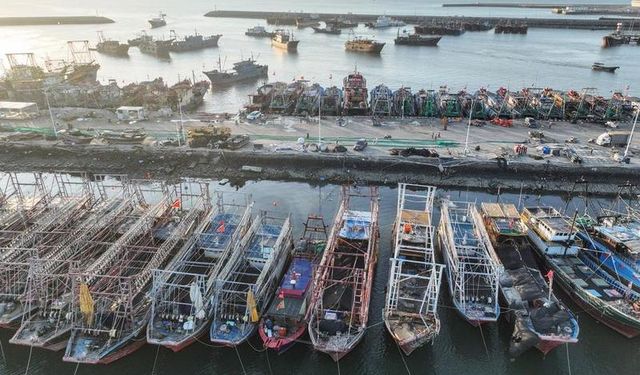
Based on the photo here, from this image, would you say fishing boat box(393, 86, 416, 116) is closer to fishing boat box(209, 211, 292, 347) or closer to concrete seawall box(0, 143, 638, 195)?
concrete seawall box(0, 143, 638, 195)

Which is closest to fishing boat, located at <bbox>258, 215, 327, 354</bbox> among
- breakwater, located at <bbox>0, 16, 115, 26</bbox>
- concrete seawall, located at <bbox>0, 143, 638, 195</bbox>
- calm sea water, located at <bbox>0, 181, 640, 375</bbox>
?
calm sea water, located at <bbox>0, 181, 640, 375</bbox>

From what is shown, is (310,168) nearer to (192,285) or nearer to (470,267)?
(470,267)

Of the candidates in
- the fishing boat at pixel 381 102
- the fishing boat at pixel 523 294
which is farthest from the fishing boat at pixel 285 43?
the fishing boat at pixel 523 294

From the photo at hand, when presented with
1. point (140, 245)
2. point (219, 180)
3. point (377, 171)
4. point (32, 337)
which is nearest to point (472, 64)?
point (377, 171)

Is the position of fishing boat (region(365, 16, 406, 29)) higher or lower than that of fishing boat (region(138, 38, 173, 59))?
higher

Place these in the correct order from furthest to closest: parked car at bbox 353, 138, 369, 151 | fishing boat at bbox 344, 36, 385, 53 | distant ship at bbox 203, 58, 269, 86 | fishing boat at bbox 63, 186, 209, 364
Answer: fishing boat at bbox 344, 36, 385, 53, distant ship at bbox 203, 58, 269, 86, parked car at bbox 353, 138, 369, 151, fishing boat at bbox 63, 186, 209, 364

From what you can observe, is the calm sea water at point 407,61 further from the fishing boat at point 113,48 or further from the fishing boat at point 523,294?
the fishing boat at point 523,294
